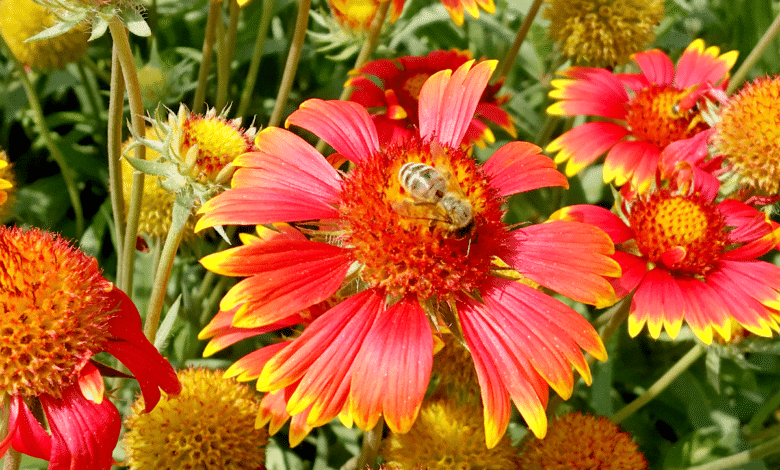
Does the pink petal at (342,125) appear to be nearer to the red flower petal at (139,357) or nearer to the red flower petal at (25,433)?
the red flower petal at (139,357)

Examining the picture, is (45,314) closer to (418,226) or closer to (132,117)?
(132,117)

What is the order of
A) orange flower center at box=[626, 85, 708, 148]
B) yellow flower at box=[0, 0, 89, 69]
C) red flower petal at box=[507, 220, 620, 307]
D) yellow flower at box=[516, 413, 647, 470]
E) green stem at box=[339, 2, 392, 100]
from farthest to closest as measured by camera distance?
yellow flower at box=[0, 0, 89, 69] < orange flower center at box=[626, 85, 708, 148] < green stem at box=[339, 2, 392, 100] < yellow flower at box=[516, 413, 647, 470] < red flower petal at box=[507, 220, 620, 307]

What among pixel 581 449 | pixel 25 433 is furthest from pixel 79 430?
pixel 581 449

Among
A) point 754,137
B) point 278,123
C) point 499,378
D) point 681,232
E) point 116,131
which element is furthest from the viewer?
point 278,123

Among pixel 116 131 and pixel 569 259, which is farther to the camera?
pixel 116 131

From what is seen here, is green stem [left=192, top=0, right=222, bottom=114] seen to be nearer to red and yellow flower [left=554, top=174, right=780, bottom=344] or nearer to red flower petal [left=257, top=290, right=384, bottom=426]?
red flower petal [left=257, top=290, right=384, bottom=426]

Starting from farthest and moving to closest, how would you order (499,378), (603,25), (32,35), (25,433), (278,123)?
(603,25) → (32,35) → (278,123) → (499,378) → (25,433)

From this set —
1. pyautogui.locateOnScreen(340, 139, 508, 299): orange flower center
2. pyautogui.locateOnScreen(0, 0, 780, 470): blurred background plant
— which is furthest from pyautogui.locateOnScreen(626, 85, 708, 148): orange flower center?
pyautogui.locateOnScreen(340, 139, 508, 299): orange flower center
